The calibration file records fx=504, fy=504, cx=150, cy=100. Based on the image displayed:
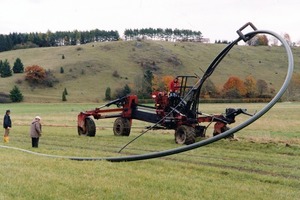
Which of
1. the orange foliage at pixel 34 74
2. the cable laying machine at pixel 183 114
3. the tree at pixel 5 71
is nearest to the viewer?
the cable laying machine at pixel 183 114

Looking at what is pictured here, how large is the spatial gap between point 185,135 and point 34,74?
124 m

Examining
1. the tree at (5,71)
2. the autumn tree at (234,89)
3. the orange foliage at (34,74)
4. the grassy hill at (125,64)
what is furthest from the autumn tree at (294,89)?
the tree at (5,71)

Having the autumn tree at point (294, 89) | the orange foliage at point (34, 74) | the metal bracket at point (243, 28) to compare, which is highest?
the metal bracket at point (243, 28)

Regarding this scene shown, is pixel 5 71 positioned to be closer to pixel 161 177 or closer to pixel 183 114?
pixel 183 114

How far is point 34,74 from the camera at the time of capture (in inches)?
5615

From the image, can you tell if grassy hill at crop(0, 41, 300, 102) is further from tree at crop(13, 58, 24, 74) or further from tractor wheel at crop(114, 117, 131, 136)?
tractor wheel at crop(114, 117, 131, 136)

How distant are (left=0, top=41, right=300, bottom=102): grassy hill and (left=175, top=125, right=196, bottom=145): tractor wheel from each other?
99.5 m

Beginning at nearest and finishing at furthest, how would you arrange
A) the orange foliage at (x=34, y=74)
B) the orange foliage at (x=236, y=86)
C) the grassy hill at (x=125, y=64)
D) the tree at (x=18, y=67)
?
the orange foliage at (x=236, y=86), the grassy hill at (x=125, y=64), the orange foliage at (x=34, y=74), the tree at (x=18, y=67)

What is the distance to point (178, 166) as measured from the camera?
16016 millimetres

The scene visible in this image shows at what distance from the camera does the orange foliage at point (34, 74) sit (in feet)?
467

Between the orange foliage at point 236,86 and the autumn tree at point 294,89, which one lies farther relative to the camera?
the autumn tree at point 294,89

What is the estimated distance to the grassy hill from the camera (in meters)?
139

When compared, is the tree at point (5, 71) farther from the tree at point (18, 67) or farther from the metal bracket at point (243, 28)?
the metal bracket at point (243, 28)

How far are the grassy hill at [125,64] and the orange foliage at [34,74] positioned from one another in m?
1.91
